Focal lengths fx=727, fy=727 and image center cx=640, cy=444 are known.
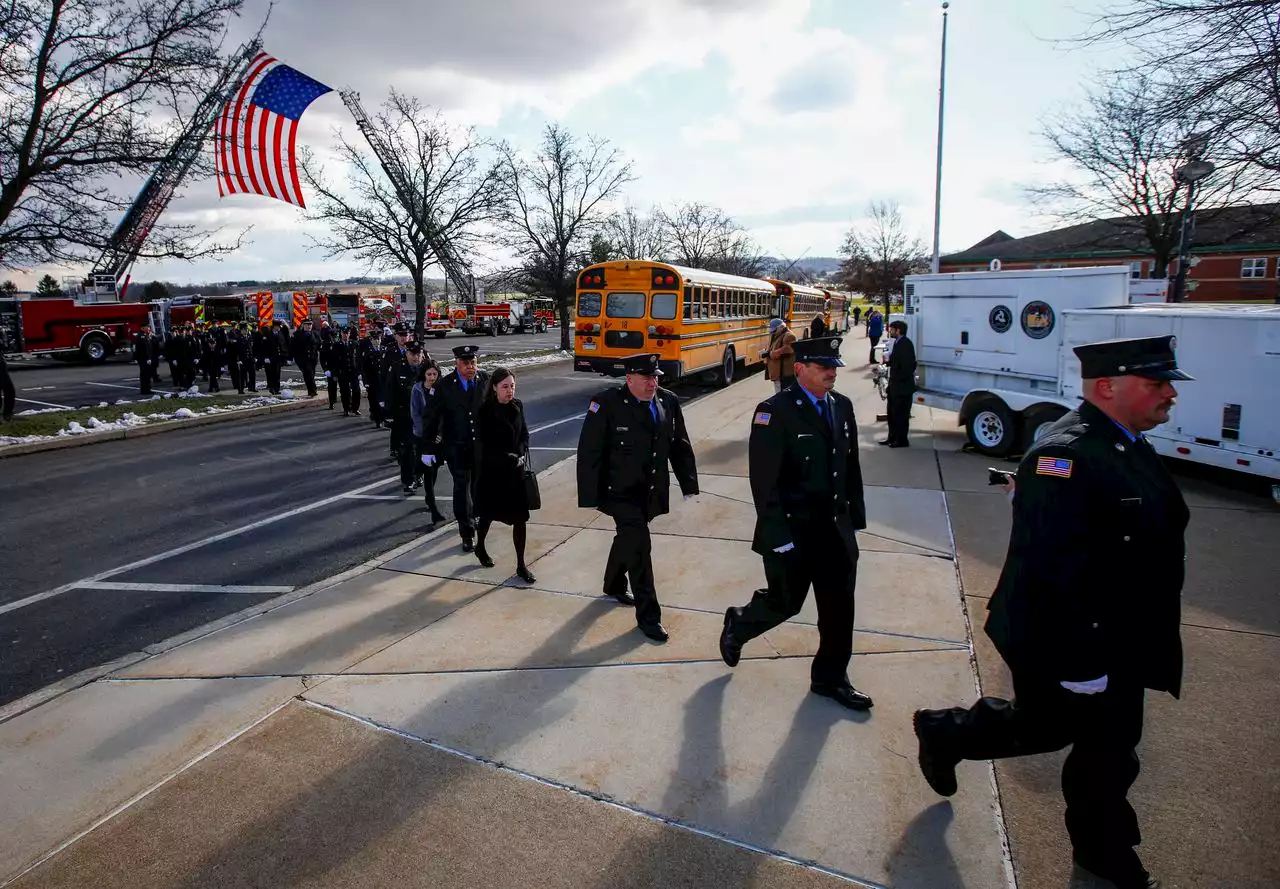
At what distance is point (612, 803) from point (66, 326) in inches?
1369

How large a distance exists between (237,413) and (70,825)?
46.1ft

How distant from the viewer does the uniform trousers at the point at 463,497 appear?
664cm

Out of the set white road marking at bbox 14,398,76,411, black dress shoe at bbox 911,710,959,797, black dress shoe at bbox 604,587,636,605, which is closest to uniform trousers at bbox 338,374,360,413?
white road marking at bbox 14,398,76,411

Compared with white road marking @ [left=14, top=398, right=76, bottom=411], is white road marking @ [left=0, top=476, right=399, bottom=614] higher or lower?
lower

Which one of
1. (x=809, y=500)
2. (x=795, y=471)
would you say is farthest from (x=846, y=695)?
(x=795, y=471)

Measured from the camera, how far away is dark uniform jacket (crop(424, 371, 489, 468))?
21.8ft

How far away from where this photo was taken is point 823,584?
3.63 metres

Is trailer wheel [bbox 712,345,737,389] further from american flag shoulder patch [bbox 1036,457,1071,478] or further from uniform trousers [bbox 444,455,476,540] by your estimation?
american flag shoulder patch [bbox 1036,457,1071,478]

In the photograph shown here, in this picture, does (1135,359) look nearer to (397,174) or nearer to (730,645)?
(730,645)

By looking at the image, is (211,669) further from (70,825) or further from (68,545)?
(68,545)

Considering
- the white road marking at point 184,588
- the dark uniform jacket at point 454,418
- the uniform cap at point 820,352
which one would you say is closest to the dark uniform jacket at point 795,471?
the uniform cap at point 820,352

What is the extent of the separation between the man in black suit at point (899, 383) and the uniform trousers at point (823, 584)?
721cm

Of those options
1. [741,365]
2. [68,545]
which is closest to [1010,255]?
[741,365]

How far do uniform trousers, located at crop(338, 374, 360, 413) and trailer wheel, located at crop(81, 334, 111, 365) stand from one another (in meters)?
20.8
